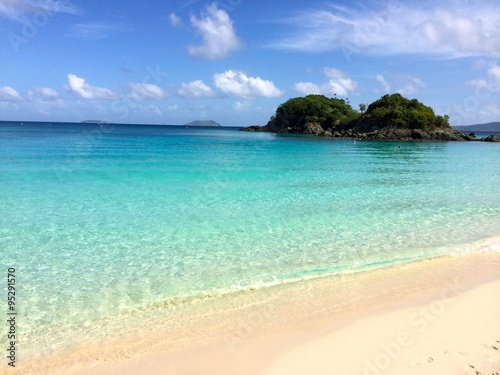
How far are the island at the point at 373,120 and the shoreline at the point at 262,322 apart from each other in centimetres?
7523

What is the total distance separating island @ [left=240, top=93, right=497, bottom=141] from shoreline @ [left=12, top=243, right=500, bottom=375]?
7523cm

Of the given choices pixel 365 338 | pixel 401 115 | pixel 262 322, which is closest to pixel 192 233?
pixel 262 322

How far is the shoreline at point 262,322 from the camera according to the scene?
4.96 m

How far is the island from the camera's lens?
79.2 m

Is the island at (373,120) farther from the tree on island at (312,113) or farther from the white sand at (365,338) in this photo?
the white sand at (365,338)

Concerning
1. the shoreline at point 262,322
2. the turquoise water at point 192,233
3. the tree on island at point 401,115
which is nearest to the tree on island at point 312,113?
the tree on island at point 401,115

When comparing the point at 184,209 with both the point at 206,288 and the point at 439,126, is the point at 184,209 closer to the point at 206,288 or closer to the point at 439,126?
the point at 206,288

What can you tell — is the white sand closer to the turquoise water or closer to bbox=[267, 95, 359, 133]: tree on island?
the turquoise water

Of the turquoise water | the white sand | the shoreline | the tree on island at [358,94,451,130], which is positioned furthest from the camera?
the tree on island at [358,94,451,130]

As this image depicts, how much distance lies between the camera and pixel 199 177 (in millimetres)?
21219

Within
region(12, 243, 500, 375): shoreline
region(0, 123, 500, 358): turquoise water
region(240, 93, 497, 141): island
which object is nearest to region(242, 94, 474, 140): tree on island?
region(240, 93, 497, 141): island

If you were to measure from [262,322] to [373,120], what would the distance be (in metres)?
88.9

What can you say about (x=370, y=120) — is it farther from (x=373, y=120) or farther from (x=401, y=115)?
(x=401, y=115)

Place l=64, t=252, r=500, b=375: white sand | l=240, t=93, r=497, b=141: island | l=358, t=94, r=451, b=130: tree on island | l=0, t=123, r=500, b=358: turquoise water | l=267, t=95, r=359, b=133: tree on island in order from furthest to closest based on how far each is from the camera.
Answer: l=267, t=95, r=359, b=133: tree on island < l=358, t=94, r=451, b=130: tree on island < l=240, t=93, r=497, b=141: island < l=0, t=123, r=500, b=358: turquoise water < l=64, t=252, r=500, b=375: white sand
